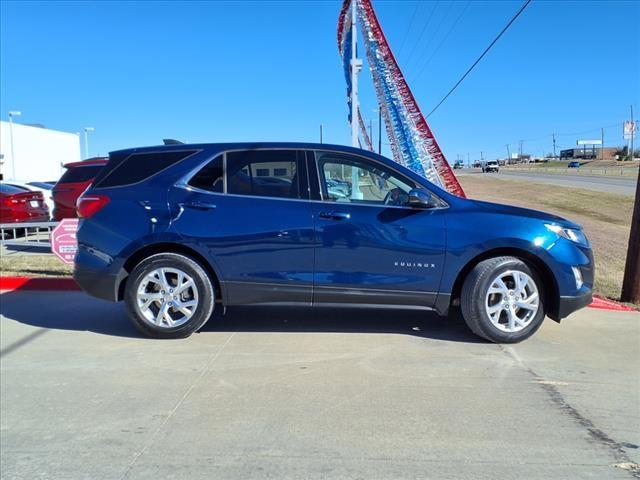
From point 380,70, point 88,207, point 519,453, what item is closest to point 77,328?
point 88,207

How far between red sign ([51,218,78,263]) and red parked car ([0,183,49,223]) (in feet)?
22.3

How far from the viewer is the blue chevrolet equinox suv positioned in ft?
16.2

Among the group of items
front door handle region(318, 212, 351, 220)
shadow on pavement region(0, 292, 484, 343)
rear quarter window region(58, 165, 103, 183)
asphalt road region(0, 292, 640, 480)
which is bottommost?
asphalt road region(0, 292, 640, 480)

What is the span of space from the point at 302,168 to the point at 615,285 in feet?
16.9

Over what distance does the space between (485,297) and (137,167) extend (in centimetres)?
360

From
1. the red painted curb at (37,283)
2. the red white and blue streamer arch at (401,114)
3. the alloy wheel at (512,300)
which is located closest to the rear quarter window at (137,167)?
the red painted curb at (37,283)

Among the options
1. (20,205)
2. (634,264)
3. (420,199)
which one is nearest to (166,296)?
(420,199)

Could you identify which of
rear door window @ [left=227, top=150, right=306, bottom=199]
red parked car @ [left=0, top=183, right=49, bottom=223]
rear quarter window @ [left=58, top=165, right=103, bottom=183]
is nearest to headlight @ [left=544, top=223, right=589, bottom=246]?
rear door window @ [left=227, top=150, right=306, bottom=199]

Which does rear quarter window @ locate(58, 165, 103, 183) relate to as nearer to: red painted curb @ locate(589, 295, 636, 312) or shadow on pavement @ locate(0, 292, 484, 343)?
shadow on pavement @ locate(0, 292, 484, 343)

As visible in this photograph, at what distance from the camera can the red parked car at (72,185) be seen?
10602 millimetres

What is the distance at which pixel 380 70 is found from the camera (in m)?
15.1

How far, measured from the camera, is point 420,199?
16.1 ft

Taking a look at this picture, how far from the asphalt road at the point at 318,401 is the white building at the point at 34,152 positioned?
57810 mm

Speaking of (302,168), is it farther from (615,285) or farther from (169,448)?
(615,285)
